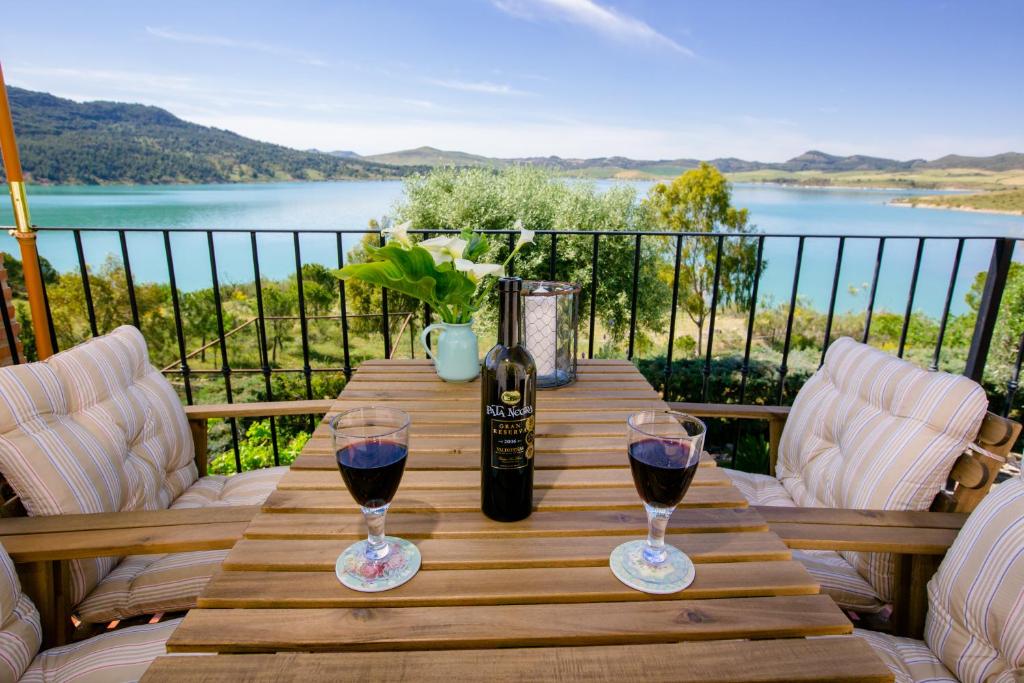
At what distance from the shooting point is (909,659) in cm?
101

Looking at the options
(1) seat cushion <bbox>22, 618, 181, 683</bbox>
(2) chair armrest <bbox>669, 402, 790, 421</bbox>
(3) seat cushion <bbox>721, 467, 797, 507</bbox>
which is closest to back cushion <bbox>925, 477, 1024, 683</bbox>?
(3) seat cushion <bbox>721, 467, 797, 507</bbox>

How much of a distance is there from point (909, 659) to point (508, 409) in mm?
960

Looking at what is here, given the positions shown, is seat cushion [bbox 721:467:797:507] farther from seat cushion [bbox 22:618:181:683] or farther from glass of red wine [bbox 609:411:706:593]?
seat cushion [bbox 22:618:181:683]

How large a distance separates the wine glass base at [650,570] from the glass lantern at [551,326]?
72cm

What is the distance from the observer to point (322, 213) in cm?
1827

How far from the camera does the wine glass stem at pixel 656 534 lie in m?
0.72

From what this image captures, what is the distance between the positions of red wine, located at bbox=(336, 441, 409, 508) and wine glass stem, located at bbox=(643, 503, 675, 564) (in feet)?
1.14

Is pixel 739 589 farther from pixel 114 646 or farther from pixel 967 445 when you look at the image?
pixel 114 646

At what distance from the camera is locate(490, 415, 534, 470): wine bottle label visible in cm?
74

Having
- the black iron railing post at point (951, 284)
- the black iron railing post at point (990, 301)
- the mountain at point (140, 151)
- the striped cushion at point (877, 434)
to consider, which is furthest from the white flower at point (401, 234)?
the mountain at point (140, 151)

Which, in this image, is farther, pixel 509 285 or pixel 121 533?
pixel 121 533

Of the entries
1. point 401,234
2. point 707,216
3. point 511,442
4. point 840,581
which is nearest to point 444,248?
point 401,234

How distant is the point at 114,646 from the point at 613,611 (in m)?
0.99

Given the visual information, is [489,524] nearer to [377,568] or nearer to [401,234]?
[377,568]
